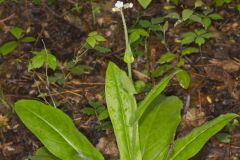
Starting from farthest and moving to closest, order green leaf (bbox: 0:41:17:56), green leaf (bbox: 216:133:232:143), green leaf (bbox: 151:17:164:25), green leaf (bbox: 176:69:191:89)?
green leaf (bbox: 151:17:164:25) < green leaf (bbox: 0:41:17:56) < green leaf (bbox: 176:69:191:89) < green leaf (bbox: 216:133:232:143)

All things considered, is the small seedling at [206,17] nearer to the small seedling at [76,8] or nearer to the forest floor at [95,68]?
the forest floor at [95,68]

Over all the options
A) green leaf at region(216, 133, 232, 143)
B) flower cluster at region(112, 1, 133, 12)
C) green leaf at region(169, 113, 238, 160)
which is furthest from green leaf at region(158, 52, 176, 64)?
flower cluster at region(112, 1, 133, 12)

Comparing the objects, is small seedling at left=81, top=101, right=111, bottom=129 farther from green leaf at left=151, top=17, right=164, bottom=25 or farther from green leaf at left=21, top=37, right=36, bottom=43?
green leaf at left=151, top=17, right=164, bottom=25

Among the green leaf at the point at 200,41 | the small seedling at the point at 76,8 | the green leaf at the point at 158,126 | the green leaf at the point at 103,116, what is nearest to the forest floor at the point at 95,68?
the small seedling at the point at 76,8

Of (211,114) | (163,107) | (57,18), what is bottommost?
(211,114)

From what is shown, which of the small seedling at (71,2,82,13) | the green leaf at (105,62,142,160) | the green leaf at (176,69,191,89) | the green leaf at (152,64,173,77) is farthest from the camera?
the small seedling at (71,2,82,13)

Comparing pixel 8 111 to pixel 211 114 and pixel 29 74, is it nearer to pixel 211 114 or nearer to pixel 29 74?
pixel 29 74

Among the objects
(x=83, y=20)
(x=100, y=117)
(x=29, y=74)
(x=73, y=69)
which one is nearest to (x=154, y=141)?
(x=100, y=117)
